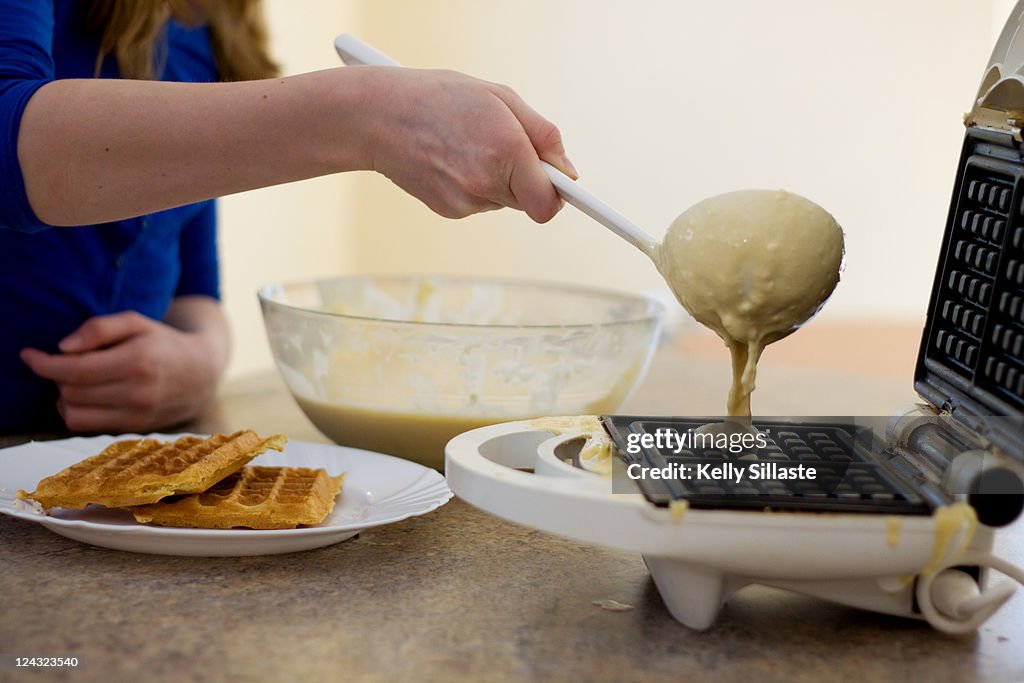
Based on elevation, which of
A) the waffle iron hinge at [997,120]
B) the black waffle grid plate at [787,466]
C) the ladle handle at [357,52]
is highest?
the ladle handle at [357,52]

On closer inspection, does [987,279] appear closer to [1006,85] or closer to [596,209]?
[1006,85]

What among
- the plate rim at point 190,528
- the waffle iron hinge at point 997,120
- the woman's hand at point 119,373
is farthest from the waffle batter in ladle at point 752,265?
the woman's hand at point 119,373

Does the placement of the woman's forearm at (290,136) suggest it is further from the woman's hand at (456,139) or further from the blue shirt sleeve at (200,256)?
the blue shirt sleeve at (200,256)

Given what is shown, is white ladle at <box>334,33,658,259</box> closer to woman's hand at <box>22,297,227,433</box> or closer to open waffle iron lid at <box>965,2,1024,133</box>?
open waffle iron lid at <box>965,2,1024,133</box>

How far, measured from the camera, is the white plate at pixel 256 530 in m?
0.80

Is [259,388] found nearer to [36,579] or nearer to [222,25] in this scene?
[222,25]

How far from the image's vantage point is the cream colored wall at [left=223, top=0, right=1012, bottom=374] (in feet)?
13.0

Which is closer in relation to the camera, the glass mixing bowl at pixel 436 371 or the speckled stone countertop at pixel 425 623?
the speckled stone countertop at pixel 425 623

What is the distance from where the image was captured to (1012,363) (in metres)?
0.77

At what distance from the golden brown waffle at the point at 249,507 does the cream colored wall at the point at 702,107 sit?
2.95m

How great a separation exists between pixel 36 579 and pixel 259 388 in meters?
0.92

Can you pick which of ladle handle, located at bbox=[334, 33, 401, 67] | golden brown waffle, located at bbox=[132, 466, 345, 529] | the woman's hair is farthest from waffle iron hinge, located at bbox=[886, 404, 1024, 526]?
the woman's hair

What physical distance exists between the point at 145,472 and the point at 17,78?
38cm

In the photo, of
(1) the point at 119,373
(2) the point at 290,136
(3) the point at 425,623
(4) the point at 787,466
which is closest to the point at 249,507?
(3) the point at 425,623
